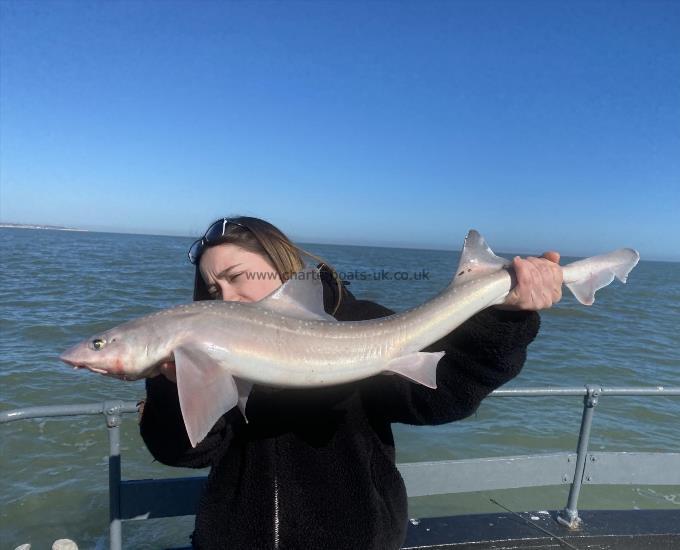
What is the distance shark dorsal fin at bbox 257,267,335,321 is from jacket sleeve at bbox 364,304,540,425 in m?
0.55

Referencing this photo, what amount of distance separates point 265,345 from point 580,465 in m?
3.12

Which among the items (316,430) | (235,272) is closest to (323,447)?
(316,430)

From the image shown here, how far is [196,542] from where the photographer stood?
2.35 meters

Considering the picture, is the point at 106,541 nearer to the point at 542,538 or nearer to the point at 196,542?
Result: the point at 196,542

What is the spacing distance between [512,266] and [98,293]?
2325cm

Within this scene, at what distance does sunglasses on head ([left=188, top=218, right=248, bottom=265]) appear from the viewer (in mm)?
2576

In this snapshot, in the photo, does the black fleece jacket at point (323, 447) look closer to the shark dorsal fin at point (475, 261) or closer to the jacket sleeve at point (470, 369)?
the jacket sleeve at point (470, 369)

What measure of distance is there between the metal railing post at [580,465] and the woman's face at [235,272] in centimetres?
267

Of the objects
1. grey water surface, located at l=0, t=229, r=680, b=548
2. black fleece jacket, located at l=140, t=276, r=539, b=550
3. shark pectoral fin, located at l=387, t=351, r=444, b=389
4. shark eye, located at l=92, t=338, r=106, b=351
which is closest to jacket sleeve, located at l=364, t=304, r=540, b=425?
black fleece jacket, located at l=140, t=276, r=539, b=550

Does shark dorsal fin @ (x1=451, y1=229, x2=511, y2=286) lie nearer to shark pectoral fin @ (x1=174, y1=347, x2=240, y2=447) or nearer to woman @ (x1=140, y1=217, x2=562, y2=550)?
woman @ (x1=140, y1=217, x2=562, y2=550)

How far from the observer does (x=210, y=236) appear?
2600 mm

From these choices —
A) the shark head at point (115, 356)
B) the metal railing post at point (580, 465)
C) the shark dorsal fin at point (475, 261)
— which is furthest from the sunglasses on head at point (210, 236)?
the metal railing post at point (580, 465)

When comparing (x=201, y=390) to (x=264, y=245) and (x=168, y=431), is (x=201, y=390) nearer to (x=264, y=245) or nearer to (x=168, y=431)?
(x=168, y=431)

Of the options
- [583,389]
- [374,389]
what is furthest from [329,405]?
[583,389]
